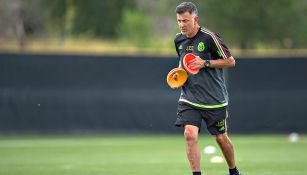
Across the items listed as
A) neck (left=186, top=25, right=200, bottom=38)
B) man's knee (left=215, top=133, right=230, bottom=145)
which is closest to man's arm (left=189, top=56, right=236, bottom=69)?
neck (left=186, top=25, right=200, bottom=38)

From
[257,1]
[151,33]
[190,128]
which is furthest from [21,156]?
[151,33]

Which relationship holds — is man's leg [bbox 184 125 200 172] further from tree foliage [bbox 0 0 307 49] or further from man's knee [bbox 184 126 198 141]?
tree foliage [bbox 0 0 307 49]

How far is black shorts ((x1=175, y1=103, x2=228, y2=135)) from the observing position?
10023 mm

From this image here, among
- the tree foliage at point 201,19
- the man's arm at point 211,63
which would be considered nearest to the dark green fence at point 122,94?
the tree foliage at point 201,19

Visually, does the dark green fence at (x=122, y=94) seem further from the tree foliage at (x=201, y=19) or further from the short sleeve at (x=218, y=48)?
the short sleeve at (x=218, y=48)

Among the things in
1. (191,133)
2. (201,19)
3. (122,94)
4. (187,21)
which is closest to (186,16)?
(187,21)

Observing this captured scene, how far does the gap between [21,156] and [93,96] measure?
6.79 m

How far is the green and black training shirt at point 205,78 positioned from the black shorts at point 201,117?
66 millimetres

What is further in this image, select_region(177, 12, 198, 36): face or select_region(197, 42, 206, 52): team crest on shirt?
select_region(197, 42, 206, 52): team crest on shirt

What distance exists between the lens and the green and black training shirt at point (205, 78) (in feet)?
33.2

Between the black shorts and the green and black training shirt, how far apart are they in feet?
0.22

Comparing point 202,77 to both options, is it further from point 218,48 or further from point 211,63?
point 218,48

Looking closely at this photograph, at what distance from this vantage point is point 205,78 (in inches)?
400

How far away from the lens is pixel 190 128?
9.89m
